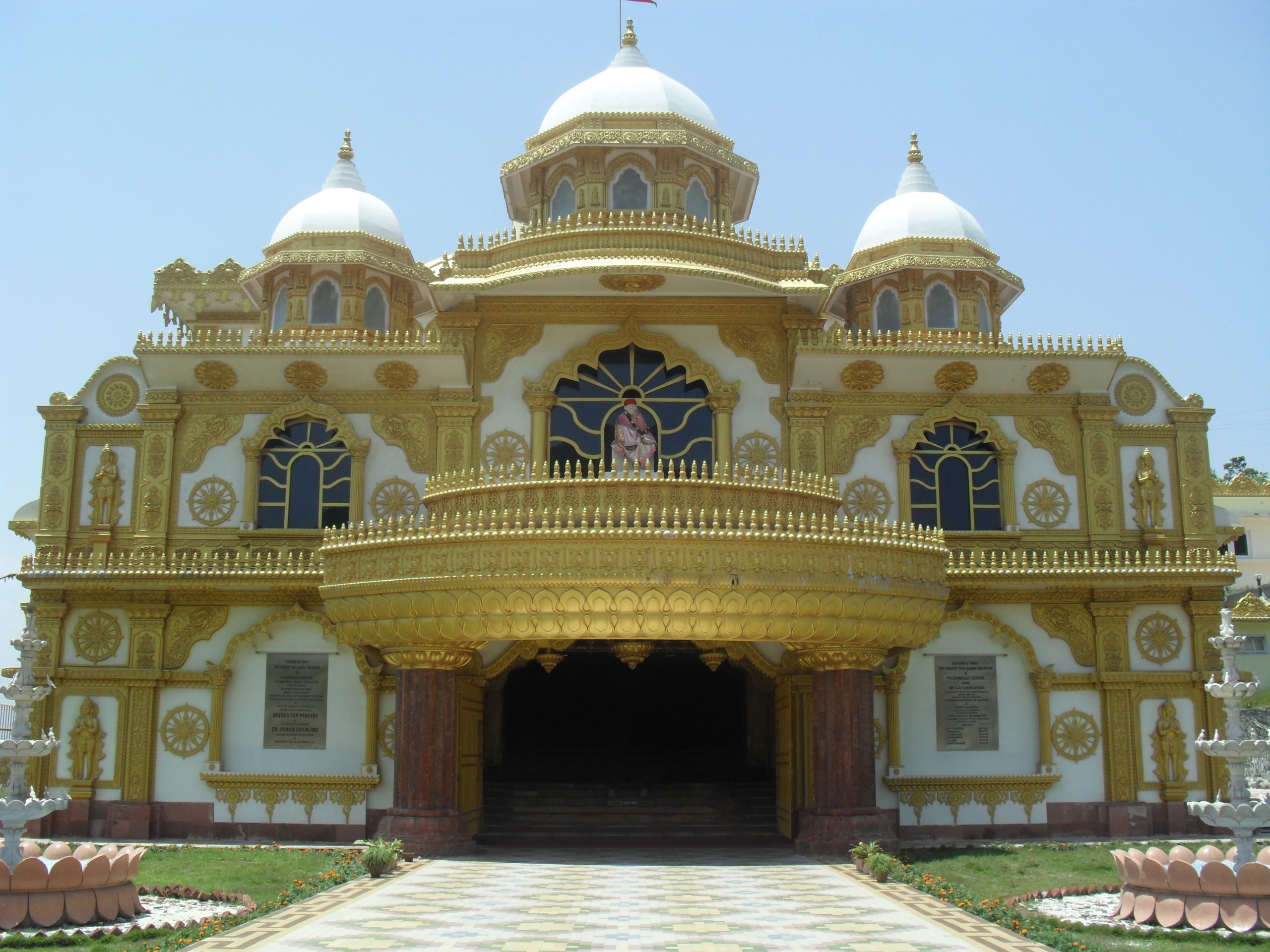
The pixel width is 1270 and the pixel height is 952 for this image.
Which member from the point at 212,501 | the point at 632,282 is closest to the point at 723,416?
the point at 632,282

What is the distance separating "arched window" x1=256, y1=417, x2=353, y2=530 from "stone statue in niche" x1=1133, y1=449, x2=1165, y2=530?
1399 centimetres

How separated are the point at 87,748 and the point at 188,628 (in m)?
2.47

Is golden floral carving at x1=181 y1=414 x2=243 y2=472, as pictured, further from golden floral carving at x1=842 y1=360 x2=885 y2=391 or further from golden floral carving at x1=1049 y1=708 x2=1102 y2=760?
golden floral carving at x1=1049 y1=708 x2=1102 y2=760

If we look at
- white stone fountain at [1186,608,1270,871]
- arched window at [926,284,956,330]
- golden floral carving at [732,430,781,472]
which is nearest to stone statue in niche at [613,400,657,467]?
golden floral carving at [732,430,781,472]

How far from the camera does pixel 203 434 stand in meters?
21.3

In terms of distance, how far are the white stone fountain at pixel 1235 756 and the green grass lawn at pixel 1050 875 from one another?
3.77ft

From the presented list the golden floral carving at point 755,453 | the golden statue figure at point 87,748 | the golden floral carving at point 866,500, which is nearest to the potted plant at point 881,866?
the golden floral carving at point 866,500

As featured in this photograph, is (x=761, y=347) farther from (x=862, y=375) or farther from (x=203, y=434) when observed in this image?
(x=203, y=434)

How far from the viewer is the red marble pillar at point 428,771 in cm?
1684

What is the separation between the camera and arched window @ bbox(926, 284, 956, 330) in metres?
23.5

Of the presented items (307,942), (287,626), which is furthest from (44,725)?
(307,942)

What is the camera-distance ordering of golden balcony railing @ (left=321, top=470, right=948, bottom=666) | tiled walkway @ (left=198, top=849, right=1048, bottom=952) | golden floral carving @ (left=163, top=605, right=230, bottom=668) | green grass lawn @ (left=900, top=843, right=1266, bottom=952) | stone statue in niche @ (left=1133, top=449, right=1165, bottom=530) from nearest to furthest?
tiled walkway @ (left=198, top=849, right=1048, bottom=952)
green grass lawn @ (left=900, top=843, right=1266, bottom=952)
golden balcony railing @ (left=321, top=470, right=948, bottom=666)
golden floral carving @ (left=163, top=605, right=230, bottom=668)
stone statue in niche @ (left=1133, top=449, right=1165, bottom=530)

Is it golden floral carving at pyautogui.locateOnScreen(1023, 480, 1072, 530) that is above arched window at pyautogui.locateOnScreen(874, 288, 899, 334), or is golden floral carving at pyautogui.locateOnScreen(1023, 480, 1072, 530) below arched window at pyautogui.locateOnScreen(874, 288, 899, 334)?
below

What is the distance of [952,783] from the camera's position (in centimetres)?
1967
